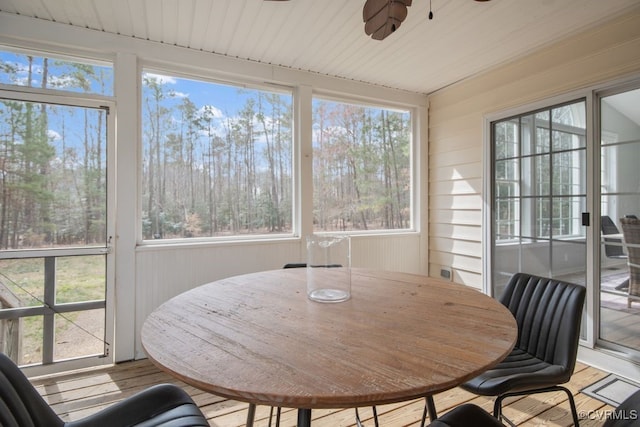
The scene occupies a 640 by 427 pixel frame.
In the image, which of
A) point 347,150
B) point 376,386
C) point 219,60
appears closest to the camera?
point 376,386

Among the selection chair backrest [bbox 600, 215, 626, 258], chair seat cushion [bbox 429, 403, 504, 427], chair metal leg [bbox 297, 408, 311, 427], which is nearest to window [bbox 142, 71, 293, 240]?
chair metal leg [bbox 297, 408, 311, 427]

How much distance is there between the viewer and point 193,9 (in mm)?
2301

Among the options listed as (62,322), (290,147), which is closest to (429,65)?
(290,147)

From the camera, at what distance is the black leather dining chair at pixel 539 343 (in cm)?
129

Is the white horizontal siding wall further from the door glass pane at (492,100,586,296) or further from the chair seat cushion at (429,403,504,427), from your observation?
the chair seat cushion at (429,403,504,427)

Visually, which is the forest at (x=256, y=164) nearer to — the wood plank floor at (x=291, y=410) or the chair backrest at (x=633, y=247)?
the wood plank floor at (x=291, y=410)

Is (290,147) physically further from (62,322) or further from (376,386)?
(376,386)

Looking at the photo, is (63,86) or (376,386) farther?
(63,86)

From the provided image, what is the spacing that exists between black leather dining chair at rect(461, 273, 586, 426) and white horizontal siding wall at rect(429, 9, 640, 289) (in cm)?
188

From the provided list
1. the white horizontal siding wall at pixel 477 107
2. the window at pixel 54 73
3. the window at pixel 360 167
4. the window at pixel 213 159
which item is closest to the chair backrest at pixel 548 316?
the white horizontal siding wall at pixel 477 107

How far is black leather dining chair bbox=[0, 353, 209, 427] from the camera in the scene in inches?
34.1

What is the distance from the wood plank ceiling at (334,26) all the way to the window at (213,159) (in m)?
0.42

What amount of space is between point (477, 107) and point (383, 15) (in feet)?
7.63

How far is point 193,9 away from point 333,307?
7.54ft
